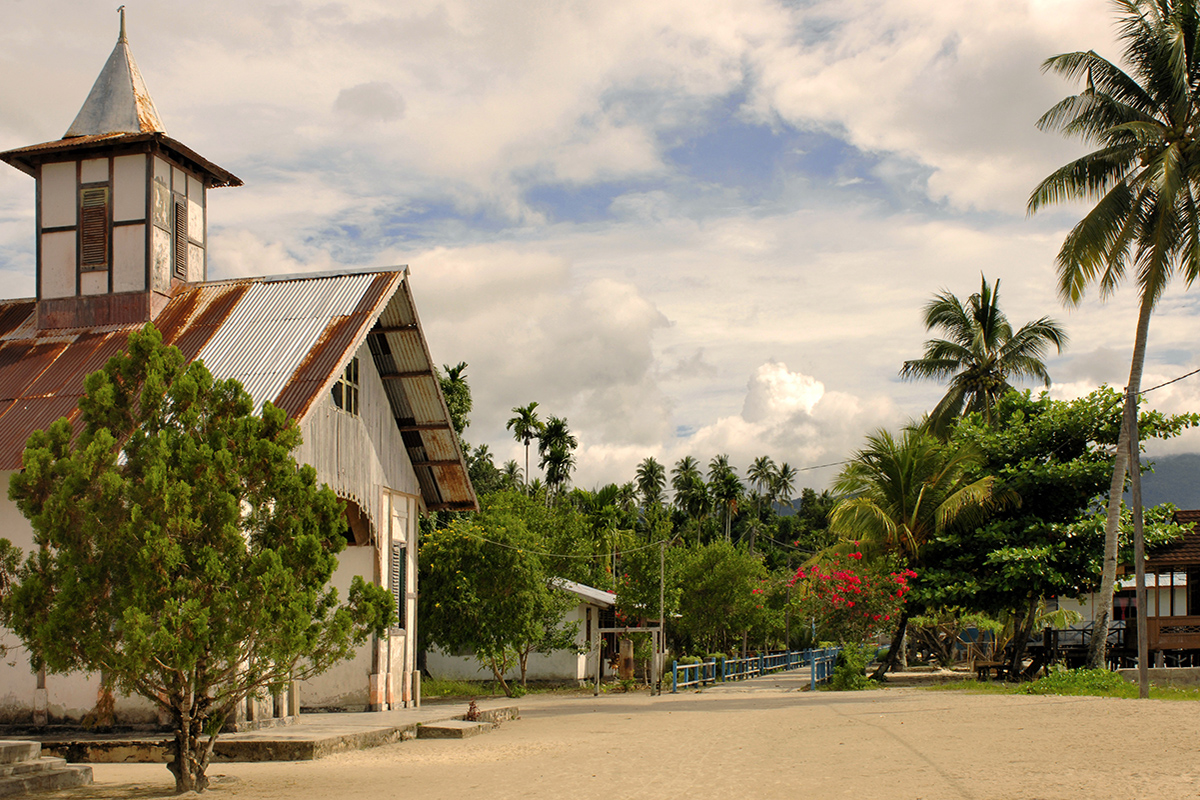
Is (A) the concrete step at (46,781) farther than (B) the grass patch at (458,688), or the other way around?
(B) the grass patch at (458,688)

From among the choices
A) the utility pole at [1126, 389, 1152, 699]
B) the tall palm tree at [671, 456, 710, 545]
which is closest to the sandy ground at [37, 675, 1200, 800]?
the utility pole at [1126, 389, 1152, 699]

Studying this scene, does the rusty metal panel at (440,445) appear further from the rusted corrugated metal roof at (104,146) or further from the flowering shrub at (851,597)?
the flowering shrub at (851,597)

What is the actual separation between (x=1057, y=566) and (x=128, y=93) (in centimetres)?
2228

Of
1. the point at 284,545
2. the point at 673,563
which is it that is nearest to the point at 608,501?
the point at 673,563

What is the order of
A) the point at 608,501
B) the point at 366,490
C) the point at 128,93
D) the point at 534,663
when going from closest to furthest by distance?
1. the point at 366,490
2. the point at 128,93
3. the point at 534,663
4. the point at 608,501

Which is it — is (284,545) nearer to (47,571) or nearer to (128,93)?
(47,571)

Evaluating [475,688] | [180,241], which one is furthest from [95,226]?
[475,688]

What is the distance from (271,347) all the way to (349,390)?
2207mm

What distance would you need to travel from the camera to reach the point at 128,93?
20250 mm

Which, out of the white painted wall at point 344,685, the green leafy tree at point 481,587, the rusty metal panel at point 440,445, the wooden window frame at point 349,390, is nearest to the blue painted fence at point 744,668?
the green leafy tree at point 481,587

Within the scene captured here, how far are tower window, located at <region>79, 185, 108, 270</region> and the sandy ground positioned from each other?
31.8ft

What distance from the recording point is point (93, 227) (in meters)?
19.1

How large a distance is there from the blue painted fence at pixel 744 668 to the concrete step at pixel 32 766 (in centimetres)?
1931

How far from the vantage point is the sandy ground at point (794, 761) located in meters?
10.0
